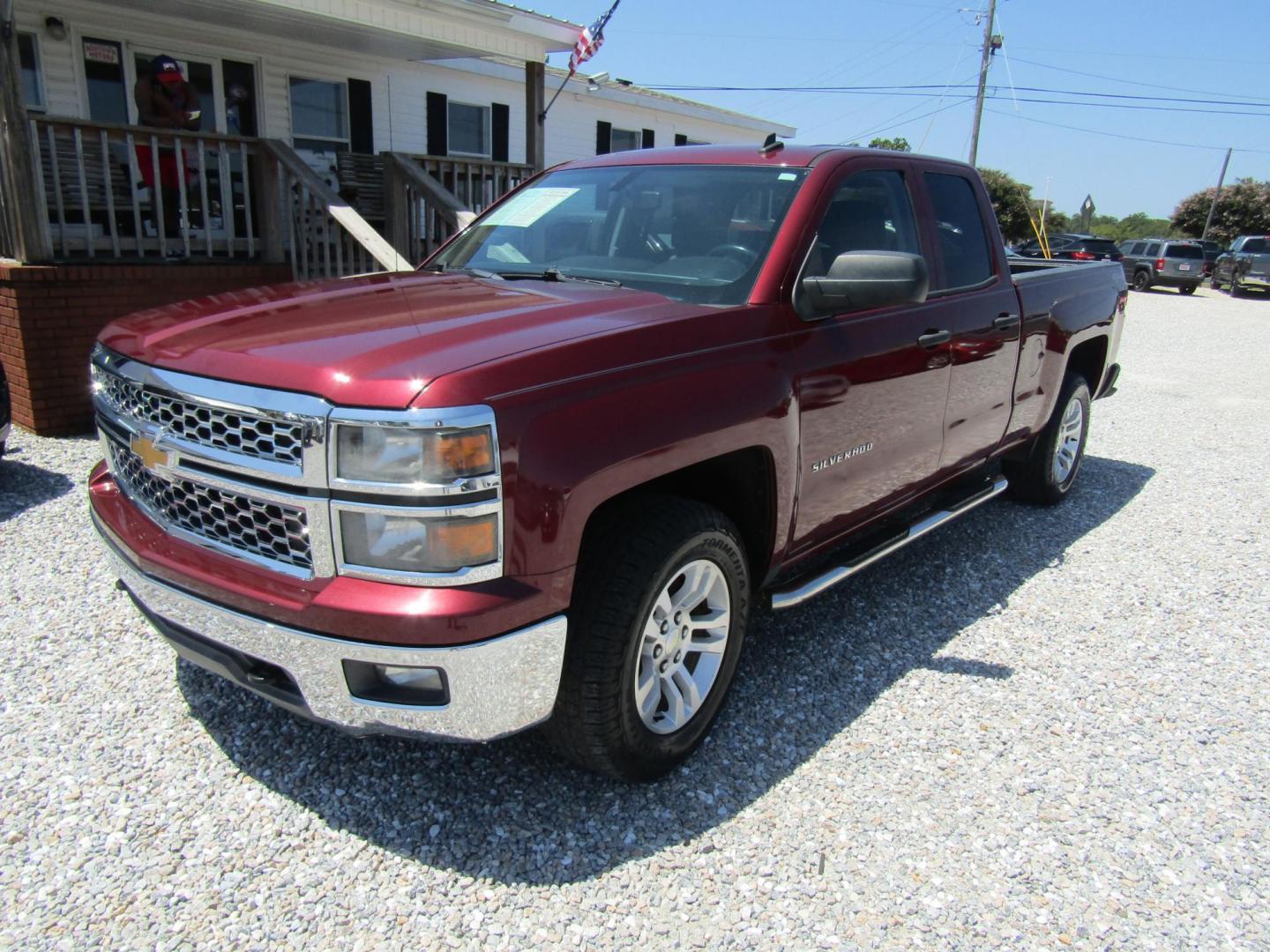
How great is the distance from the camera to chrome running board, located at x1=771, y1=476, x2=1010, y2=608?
3.14 meters

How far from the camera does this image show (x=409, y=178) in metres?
8.38

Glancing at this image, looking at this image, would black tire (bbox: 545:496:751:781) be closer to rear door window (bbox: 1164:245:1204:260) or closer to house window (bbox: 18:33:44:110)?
house window (bbox: 18:33:44:110)

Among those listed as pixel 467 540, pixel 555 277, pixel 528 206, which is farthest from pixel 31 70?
pixel 467 540

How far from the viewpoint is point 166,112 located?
8.04 meters

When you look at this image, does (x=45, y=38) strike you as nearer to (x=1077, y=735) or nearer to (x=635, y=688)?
(x=635, y=688)

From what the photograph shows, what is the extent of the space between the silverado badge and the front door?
1.91m

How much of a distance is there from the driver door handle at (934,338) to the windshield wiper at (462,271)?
5.61 ft

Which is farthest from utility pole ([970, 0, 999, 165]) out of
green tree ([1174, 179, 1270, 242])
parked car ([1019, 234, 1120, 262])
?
green tree ([1174, 179, 1270, 242])

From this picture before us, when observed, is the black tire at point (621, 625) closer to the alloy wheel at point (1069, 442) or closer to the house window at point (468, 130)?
the alloy wheel at point (1069, 442)

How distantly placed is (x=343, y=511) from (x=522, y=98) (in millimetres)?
13451

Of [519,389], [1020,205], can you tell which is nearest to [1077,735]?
[519,389]

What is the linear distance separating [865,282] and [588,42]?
8511 mm

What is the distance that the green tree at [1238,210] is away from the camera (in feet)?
145

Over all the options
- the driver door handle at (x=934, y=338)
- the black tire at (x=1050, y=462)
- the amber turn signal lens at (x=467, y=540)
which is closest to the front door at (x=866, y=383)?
the driver door handle at (x=934, y=338)
